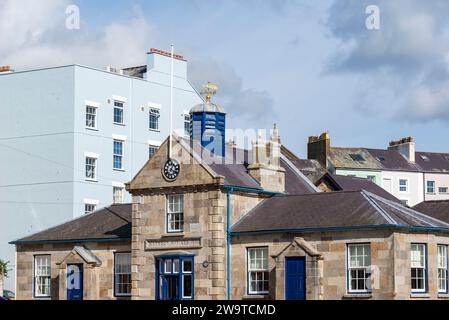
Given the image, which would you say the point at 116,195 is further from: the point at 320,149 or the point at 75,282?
the point at 320,149

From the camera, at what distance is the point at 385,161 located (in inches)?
3784

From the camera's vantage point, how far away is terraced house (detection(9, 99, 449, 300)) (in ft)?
122

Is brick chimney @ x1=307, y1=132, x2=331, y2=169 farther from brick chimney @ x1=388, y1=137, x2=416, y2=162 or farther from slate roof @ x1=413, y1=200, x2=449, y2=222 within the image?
slate roof @ x1=413, y1=200, x2=449, y2=222

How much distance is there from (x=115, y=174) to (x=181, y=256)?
2385 cm

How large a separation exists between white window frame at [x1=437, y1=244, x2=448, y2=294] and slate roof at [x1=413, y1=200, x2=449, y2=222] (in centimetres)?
643

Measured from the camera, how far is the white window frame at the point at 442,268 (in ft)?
127

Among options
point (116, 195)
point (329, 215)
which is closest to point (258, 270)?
point (329, 215)

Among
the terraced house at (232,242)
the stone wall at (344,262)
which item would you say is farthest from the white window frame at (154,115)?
the stone wall at (344,262)

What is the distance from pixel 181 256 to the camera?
40250mm

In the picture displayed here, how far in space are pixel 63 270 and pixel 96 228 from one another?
111 inches

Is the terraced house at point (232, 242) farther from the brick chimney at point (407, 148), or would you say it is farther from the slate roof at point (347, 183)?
the brick chimney at point (407, 148)

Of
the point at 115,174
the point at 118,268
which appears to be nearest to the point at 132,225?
the point at 118,268
